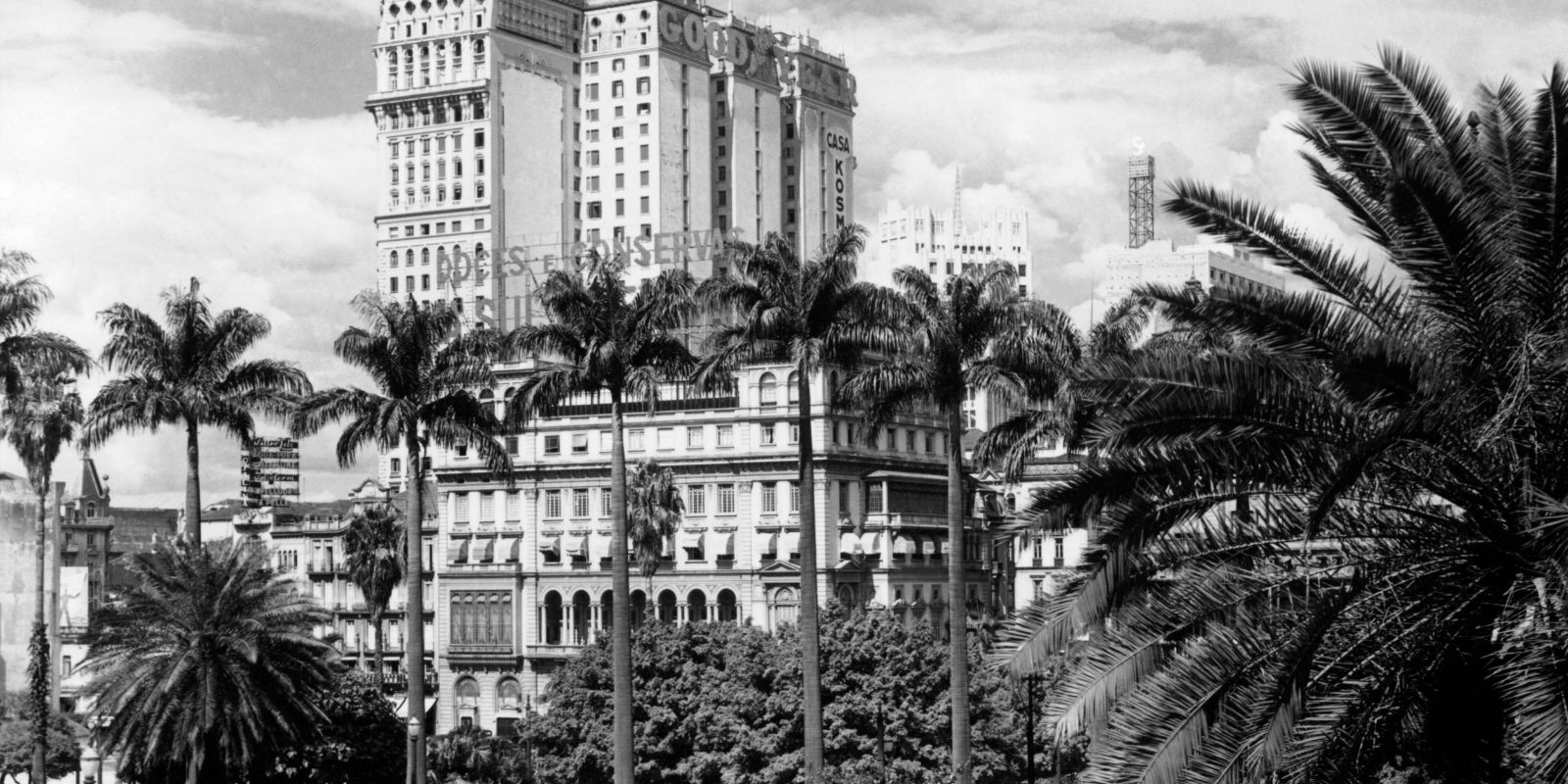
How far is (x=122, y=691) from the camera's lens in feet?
179

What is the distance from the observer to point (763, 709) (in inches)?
2852

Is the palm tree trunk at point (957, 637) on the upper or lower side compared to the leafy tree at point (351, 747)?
upper

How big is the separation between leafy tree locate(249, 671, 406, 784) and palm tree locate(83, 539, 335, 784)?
4.67 metres

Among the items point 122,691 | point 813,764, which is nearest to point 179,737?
point 122,691

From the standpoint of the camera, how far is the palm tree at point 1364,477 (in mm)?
21859

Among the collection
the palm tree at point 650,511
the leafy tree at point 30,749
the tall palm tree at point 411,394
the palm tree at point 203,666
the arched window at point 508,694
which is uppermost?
the tall palm tree at point 411,394

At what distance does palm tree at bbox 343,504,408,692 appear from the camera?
12925cm

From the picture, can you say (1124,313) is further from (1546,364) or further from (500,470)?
(1546,364)

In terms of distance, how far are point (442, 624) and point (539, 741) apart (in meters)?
63.4

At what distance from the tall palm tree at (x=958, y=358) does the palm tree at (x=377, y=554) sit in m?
77.0

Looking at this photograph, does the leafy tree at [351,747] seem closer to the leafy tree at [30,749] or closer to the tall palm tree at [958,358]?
the tall palm tree at [958,358]

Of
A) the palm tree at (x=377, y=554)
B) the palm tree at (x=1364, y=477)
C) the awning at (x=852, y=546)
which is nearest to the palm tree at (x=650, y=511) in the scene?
the awning at (x=852, y=546)

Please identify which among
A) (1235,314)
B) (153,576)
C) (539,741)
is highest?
(1235,314)

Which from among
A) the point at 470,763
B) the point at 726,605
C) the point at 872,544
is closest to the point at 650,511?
the point at 726,605
